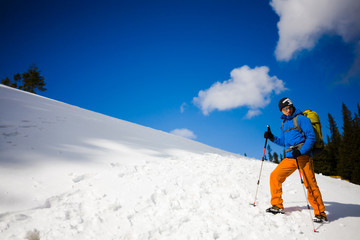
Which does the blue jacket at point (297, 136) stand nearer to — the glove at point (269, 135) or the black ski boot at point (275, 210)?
the glove at point (269, 135)

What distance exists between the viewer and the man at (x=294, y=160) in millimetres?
4012

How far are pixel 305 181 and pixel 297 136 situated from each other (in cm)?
109

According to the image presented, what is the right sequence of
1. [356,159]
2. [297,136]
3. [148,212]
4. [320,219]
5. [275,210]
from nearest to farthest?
[148,212] → [320,219] → [275,210] → [297,136] → [356,159]

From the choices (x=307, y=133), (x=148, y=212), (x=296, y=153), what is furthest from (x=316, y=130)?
(x=148, y=212)

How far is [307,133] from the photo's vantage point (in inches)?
160

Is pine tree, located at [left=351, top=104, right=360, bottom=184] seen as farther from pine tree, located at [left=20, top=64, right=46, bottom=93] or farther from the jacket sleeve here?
pine tree, located at [left=20, top=64, right=46, bottom=93]

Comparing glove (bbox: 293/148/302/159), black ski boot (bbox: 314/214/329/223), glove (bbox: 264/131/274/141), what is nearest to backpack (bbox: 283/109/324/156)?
glove (bbox: 293/148/302/159)

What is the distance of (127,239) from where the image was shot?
3.06 metres

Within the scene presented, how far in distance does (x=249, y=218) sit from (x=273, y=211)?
0.71m

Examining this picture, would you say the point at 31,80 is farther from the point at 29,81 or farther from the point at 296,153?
the point at 296,153

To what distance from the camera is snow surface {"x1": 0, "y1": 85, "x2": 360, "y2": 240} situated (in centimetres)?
322

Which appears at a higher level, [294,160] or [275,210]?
[294,160]

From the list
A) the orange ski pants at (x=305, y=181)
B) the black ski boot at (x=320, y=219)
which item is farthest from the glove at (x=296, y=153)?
the black ski boot at (x=320, y=219)

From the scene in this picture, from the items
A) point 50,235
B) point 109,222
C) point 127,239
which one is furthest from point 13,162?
point 127,239
